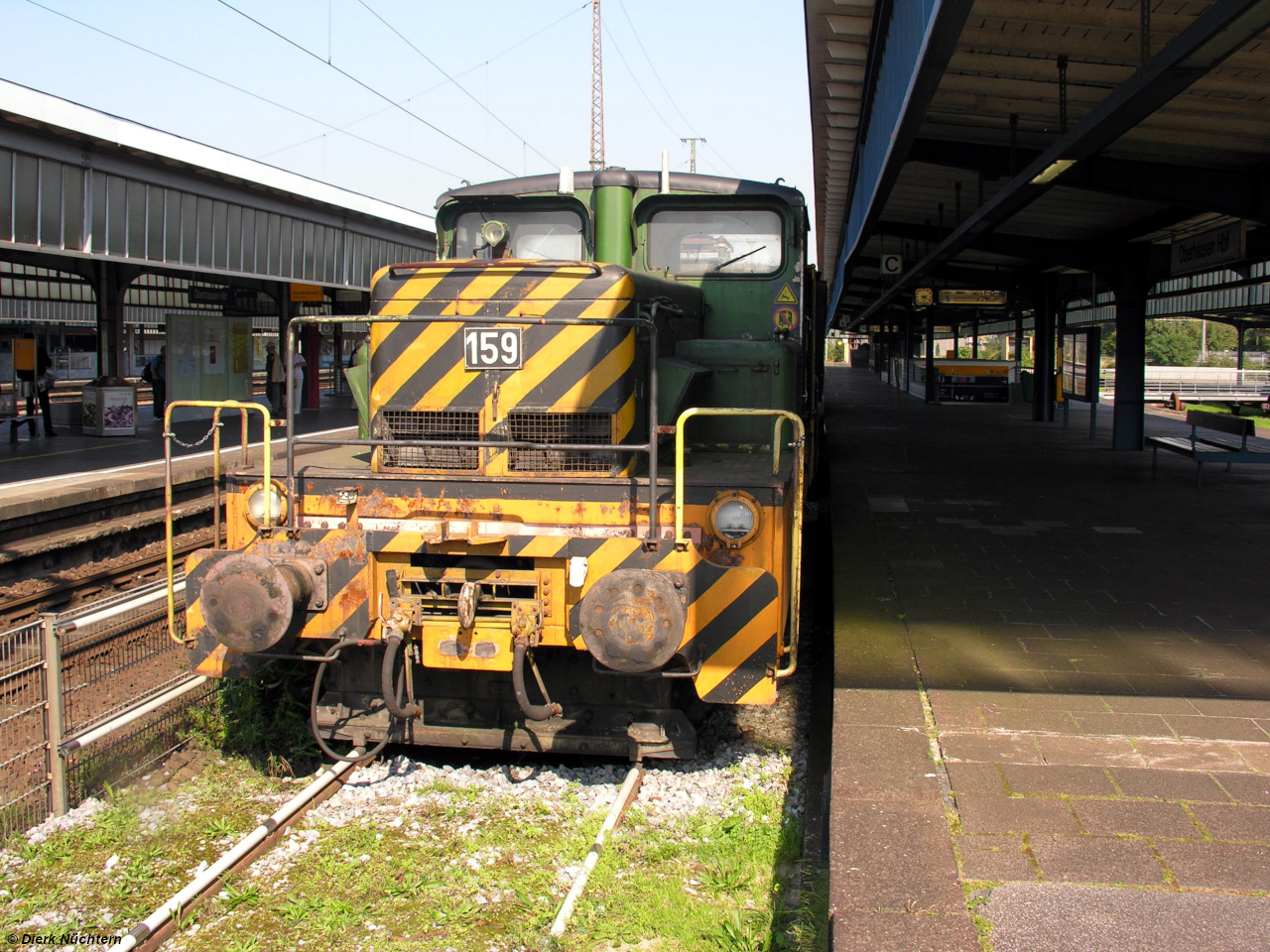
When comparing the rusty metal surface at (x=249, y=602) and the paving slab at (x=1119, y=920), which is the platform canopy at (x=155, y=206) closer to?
the rusty metal surface at (x=249, y=602)

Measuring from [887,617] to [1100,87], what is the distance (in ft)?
15.5

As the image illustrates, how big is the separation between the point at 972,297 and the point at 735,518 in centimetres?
2034

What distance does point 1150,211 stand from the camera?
43.8ft

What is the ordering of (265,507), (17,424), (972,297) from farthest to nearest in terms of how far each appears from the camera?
(972,297) → (17,424) → (265,507)

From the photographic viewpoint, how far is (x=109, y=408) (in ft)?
58.1

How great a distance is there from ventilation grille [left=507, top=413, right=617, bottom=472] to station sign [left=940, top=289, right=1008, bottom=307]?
19369 mm

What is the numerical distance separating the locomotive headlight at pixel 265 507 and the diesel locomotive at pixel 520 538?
2 centimetres

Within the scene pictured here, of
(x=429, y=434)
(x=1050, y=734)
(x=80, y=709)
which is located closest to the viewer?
(x=1050, y=734)

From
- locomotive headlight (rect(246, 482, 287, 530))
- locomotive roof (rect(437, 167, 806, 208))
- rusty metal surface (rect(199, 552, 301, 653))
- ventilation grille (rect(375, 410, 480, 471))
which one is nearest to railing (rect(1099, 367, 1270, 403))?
locomotive roof (rect(437, 167, 806, 208))

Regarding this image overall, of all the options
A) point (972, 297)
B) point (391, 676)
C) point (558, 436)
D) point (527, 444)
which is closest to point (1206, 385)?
point (972, 297)

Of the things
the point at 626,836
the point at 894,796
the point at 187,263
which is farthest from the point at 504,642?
the point at 187,263

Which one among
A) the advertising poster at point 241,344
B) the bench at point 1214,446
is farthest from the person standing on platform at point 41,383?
the bench at point 1214,446

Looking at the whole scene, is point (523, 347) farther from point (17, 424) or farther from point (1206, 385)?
point (1206, 385)

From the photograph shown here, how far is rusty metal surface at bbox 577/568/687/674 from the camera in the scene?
4.30 meters
